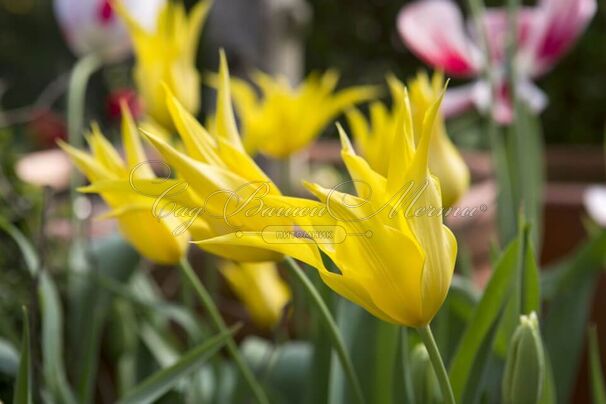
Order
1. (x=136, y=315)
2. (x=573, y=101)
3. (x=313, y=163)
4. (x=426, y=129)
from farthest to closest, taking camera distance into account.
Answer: (x=573, y=101) → (x=313, y=163) → (x=136, y=315) → (x=426, y=129)

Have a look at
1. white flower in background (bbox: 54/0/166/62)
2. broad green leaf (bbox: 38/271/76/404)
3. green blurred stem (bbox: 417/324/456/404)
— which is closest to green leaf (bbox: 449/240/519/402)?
green blurred stem (bbox: 417/324/456/404)

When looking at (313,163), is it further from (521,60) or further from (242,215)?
(242,215)

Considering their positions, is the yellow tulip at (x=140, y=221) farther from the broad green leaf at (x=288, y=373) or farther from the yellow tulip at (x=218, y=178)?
the broad green leaf at (x=288, y=373)

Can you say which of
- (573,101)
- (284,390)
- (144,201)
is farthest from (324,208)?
(573,101)

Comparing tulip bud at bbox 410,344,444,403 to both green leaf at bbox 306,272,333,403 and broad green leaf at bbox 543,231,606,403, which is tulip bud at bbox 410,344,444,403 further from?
broad green leaf at bbox 543,231,606,403

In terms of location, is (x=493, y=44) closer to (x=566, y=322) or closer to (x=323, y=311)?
(x=566, y=322)

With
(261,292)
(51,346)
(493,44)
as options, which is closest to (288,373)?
(261,292)
